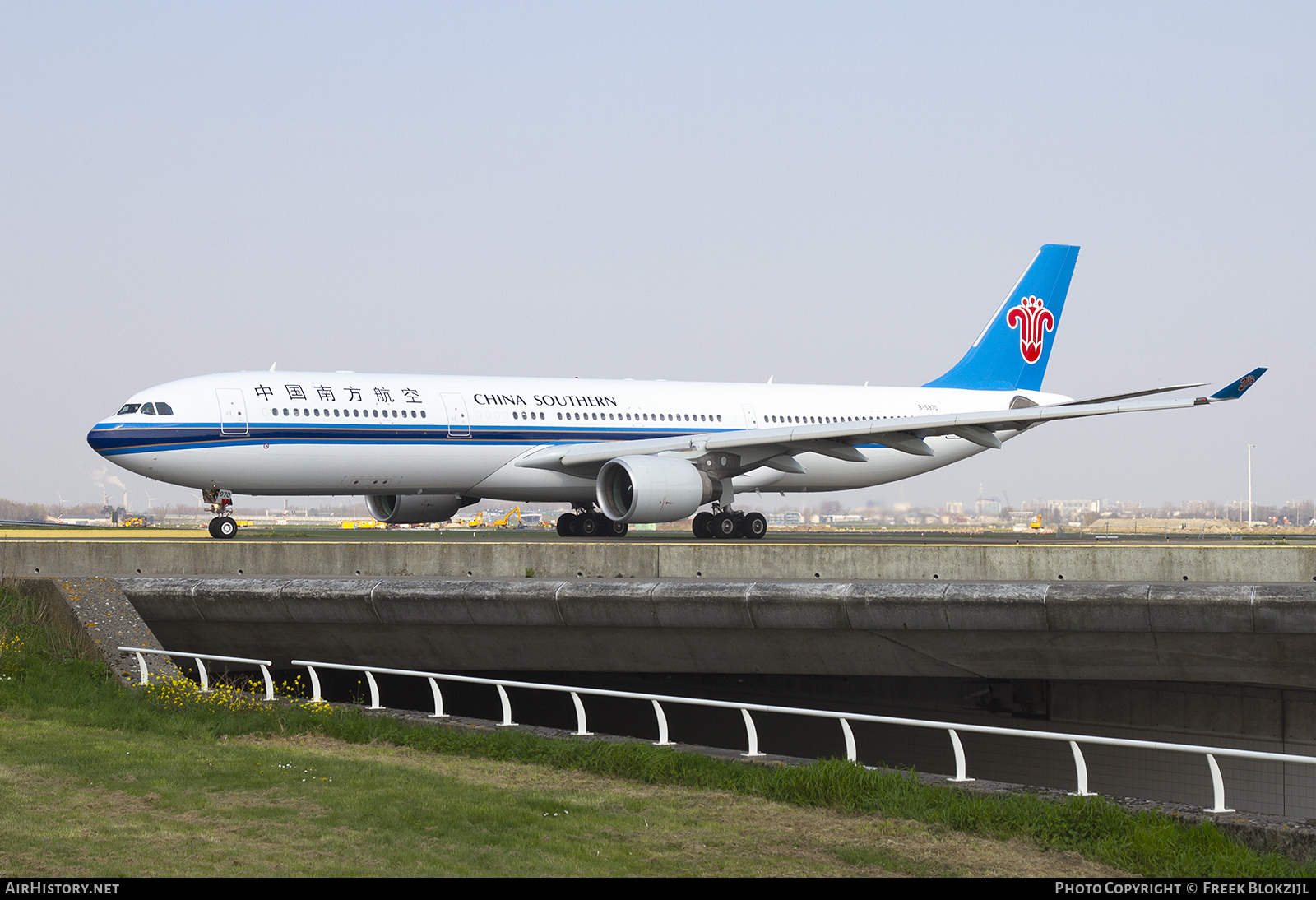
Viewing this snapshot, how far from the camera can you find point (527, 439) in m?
30.4

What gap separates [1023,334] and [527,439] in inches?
726

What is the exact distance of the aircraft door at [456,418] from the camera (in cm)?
2919

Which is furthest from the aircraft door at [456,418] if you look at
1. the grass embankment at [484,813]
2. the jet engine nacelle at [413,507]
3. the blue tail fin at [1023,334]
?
the blue tail fin at [1023,334]

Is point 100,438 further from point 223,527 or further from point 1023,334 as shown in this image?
point 1023,334

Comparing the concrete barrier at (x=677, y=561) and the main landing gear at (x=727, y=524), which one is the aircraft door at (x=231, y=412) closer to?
the concrete barrier at (x=677, y=561)

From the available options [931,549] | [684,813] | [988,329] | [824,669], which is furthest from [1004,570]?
[988,329]

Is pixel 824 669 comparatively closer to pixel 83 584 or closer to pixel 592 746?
pixel 592 746

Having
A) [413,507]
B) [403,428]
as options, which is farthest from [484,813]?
[413,507]

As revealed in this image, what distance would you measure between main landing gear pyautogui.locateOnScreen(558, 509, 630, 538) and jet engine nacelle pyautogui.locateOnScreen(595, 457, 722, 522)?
2.70 metres

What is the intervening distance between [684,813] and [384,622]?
8.11 metres

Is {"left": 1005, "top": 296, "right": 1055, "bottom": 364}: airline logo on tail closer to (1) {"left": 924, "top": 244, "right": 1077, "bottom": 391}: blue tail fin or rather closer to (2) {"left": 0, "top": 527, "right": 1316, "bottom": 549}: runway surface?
(1) {"left": 924, "top": 244, "right": 1077, "bottom": 391}: blue tail fin

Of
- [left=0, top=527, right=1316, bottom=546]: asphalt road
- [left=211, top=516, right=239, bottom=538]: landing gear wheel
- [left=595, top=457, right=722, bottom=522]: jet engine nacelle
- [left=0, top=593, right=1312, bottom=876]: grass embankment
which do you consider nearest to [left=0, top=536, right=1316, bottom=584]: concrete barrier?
[left=0, top=527, right=1316, bottom=546]: asphalt road

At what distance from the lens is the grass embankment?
8719 millimetres

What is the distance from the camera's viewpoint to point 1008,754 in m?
19.2
